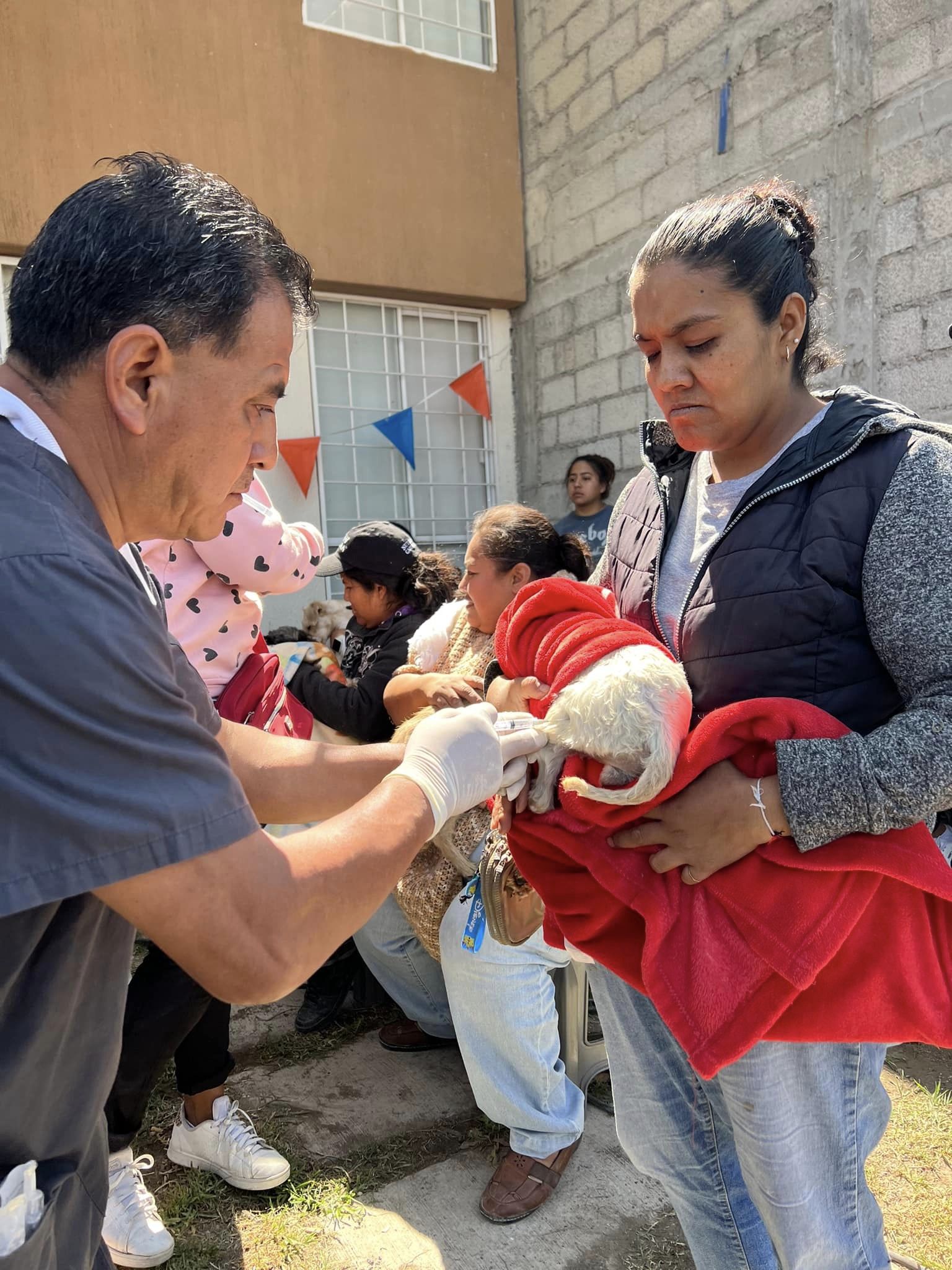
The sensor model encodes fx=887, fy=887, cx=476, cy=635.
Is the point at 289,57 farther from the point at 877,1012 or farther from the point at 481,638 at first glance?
the point at 877,1012

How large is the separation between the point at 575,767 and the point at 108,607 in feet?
2.58

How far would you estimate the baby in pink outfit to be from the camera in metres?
2.47

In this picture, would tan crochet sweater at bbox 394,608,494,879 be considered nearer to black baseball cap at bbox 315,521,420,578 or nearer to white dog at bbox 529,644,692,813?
black baseball cap at bbox 315,521,420,578

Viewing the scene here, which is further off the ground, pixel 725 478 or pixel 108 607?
pixel 725 478

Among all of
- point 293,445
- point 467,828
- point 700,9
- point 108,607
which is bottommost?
point 467,828

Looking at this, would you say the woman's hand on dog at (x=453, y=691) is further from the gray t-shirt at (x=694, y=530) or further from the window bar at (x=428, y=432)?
the window bar at (x=428, y=432)

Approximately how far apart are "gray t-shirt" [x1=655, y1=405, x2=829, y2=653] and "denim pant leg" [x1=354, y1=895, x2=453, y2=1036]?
192cm

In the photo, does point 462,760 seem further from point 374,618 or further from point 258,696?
point 374,618

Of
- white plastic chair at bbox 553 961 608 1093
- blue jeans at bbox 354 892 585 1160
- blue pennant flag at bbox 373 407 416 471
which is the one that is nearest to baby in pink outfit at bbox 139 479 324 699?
blue jeans at bbox 354 892 585 1160

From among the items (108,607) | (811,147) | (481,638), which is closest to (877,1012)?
(108,607)

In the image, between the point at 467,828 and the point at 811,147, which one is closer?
the point at 467,828

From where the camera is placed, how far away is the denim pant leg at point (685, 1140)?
165cm

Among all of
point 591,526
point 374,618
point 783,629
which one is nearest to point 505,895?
point 783,629

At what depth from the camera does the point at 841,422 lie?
143 centimetres
